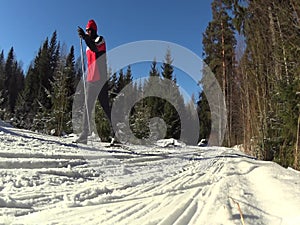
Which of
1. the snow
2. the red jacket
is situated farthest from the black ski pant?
the snow

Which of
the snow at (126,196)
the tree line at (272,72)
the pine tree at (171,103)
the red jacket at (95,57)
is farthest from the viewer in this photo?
the pine tree at (171,103)

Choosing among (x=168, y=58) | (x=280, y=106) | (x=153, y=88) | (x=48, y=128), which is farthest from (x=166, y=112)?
(x=280, y=106)

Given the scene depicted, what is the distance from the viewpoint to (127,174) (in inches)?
102

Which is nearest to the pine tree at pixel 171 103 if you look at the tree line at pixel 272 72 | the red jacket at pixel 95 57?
the tree line at pixel 272 72

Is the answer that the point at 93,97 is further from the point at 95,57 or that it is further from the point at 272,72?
the point at 272,72

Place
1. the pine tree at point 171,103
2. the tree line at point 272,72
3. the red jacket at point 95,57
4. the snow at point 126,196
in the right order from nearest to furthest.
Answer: the snow at point 126,196 < the red jacket at point 95,57 < the tree line at point 272,72 < the pine tree at point 171,103

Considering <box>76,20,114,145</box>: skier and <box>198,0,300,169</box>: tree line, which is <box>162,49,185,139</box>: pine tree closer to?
<box>198,0,300,169</box>: tree line

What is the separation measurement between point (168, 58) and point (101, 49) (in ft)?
83.4

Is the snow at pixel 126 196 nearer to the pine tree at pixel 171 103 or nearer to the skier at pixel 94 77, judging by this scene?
the skier at pixel 94 77

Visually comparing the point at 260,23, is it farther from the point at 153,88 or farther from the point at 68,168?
the point at 153,88

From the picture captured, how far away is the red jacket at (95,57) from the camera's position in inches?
175

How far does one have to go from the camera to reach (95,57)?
4434 millimetres

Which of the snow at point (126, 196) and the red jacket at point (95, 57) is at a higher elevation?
the red jacket at point (95, 57)

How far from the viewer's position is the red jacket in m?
4.43
